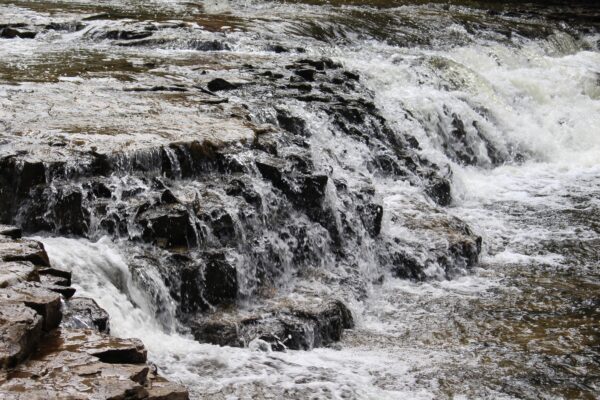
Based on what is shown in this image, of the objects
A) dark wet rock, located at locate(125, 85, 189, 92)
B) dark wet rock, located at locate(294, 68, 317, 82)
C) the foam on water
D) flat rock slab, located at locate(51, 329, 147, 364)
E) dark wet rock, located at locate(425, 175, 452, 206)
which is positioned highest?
dark wet rock, located at locate(294, 68, 317, 82)

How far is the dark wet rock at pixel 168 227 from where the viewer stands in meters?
7.60

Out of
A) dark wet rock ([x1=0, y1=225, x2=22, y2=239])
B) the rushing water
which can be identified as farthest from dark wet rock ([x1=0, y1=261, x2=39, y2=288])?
the rushing water

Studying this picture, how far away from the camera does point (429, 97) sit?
552 inches

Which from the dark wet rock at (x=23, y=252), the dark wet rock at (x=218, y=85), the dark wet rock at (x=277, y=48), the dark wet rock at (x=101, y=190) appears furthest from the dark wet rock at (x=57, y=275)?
the dark wet rock at (x=277, y=48)

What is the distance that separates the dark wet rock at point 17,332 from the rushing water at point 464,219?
1333 millimetres

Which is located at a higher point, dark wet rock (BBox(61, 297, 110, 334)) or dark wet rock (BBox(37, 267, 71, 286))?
dark wet rock (BBox(37, 267, 71, 286))

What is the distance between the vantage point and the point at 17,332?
4727 millimetres

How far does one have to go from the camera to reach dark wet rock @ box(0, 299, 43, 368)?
4582mm

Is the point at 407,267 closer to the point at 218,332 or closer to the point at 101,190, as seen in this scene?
the point at 218,332

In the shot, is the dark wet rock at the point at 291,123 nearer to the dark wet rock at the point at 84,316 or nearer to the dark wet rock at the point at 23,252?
the dark wet rock at the point at 23,252

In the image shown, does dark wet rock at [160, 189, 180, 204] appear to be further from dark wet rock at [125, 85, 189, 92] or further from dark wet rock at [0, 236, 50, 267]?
dark wet rock at [125, 85, 189, 92]

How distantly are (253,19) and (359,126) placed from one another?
748 cm

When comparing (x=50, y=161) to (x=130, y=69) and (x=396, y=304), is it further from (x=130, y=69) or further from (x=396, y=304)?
(x=130, y=69)

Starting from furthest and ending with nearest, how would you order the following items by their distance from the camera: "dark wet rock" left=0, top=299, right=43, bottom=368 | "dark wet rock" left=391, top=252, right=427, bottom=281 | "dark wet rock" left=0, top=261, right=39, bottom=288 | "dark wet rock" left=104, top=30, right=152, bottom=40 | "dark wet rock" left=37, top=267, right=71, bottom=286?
"dark wet rock" left=104, top=30, right=152, bottom=40, "dark wet rock" left=391, top=252, right=427, bottom=281, "dark wet rock" left=37, top=267, right=71, bottom=286, "dark wet rock" left=0, top=261, right=39, bottom=288, "dark wet rock" left=0, top=299, right=43, bottom=368
